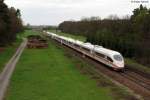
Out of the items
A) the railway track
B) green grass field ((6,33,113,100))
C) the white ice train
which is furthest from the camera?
the white ice train

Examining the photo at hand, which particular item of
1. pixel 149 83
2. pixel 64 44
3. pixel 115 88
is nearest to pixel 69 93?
pixel 115 88

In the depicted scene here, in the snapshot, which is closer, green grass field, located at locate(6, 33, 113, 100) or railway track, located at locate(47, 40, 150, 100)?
green grass field, located at locate(6, 33, 113, 100)

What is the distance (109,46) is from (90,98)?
4479cm

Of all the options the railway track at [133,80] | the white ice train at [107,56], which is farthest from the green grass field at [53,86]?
the white ice train at [107,56]

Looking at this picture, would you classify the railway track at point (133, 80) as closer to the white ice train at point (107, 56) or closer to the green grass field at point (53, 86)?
the white ice train at point (107, 56)

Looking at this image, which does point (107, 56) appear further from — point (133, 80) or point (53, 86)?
point (53, 86)

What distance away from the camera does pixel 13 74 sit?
122 feet

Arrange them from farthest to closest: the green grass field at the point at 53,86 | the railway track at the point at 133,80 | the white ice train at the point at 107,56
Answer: the white ice train at the point at 107,56 → the railway track at the point at 133,80 → the green grass field at the point at 53,86

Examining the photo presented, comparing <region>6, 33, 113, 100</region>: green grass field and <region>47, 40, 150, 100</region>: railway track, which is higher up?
<region>6, 33, 113, 100</region>: green grass field

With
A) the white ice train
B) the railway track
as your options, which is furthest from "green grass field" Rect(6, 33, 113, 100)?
the white ice train

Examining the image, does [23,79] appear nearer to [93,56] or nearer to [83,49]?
[93,56]

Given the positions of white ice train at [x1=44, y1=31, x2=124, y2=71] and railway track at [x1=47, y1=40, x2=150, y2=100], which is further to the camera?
white ice train at [x1=44, y1=31, x2=124, y2=71]

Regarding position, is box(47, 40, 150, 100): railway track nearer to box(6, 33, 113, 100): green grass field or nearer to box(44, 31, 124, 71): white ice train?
box(44, 31, 124, 71): white ice train

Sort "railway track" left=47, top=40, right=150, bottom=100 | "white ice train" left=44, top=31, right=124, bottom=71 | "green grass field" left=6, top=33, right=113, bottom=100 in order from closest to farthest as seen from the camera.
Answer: "green grass field" left=6, top=33, right=113, bottom=100 < "railway track" left=47, top=40, right=150, bottom=100 < "white ice train" left=44, top=31, right=124, bottom=71
